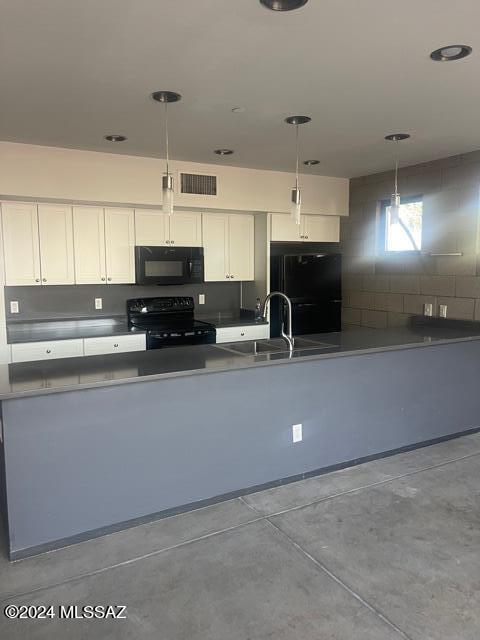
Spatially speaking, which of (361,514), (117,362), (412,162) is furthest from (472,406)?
(117,362)

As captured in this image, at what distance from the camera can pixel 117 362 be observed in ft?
9.41

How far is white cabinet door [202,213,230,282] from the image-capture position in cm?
516

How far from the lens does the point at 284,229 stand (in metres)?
5.34

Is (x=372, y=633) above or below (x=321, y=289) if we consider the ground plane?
below

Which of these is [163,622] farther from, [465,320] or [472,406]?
[465,320]

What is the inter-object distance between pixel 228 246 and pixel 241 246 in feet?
0.56

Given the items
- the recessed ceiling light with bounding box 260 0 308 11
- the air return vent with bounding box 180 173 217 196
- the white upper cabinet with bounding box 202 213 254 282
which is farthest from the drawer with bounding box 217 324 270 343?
the recessed ceiling light with bounding box 260 0 308 11

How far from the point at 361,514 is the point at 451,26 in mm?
2483

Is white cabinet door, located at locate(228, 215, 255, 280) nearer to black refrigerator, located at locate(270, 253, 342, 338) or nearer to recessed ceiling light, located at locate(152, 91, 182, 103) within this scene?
black refrigerator, located at locate(270, 253, 342, 338)

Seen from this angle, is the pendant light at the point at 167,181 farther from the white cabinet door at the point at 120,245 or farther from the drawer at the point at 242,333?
the drawer at the point at 242,333

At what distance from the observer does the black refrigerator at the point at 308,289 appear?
5285 millimetres

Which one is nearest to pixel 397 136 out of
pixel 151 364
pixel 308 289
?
pixel 308 289

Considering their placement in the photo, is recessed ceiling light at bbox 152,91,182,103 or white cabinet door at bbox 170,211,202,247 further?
white cabinet door at bbox 170,211,202,247

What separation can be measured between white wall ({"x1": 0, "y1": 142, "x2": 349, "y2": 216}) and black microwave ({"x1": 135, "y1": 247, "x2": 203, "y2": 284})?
0.48m
